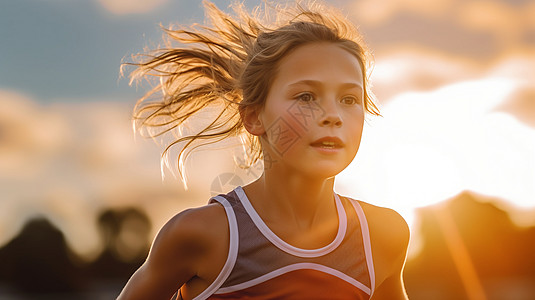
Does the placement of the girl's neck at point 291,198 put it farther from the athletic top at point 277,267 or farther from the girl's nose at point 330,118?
the girl's nose at point 330,118

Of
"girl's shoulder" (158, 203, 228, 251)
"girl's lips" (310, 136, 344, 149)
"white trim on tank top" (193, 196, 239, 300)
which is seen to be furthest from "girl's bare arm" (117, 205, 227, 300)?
"girl's lips" (310, 136, 344, 149)

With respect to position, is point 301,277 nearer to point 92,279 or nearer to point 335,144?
point 335,144

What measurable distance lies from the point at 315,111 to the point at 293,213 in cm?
72

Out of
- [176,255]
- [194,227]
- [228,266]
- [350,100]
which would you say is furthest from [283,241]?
[350,100]

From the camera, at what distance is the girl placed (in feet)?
13.3

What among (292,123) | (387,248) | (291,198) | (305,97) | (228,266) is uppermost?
(305,97)

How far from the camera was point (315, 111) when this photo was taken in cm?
397

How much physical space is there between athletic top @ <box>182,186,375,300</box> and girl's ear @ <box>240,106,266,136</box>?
0.42 m

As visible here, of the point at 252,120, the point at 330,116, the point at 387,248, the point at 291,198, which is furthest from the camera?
the point at 387,248

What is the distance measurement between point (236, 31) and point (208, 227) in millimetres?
1683

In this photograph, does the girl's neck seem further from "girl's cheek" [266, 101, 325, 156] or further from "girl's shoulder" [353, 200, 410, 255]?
"girl's shoulder" [353, 200, 410, 255]

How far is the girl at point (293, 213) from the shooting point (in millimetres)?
4047

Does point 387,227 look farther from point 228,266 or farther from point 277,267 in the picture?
point 228,266

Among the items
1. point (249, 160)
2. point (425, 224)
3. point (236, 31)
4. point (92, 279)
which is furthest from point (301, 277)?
point (92, 279)
